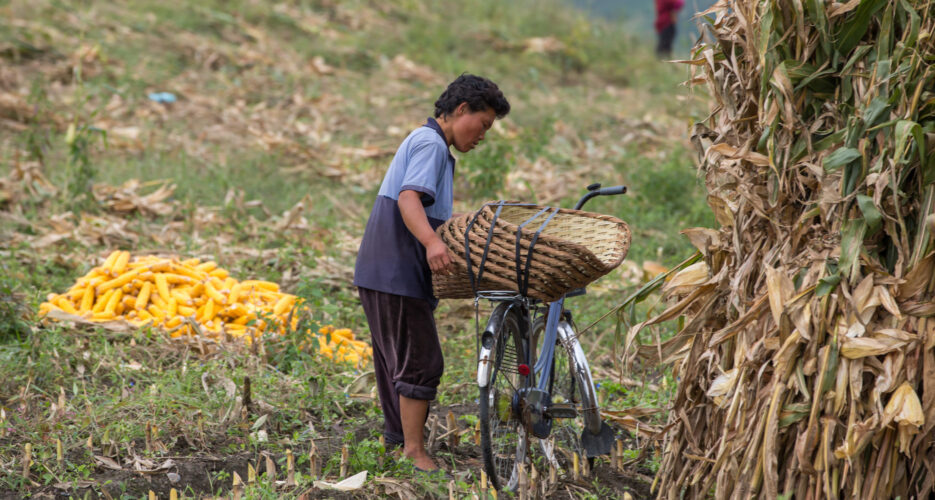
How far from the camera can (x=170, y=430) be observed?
3996 mm

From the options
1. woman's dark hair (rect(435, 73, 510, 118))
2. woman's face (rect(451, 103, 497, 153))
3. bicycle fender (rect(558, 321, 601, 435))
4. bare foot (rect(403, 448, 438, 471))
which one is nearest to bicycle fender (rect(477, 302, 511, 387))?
bicycle fender (rect(558, 321, 601, 435))

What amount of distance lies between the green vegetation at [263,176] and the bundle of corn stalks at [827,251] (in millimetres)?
477

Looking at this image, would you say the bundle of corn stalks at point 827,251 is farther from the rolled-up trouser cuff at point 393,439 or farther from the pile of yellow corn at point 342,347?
the pile of yellow corn at point 342,347

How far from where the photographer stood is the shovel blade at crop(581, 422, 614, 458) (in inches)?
150

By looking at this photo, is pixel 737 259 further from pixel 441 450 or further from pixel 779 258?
pixel 441 450

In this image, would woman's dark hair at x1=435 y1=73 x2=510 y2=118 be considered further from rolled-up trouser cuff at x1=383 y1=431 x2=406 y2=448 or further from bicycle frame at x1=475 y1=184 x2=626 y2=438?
rolled-up trouser cuff at x1=383 y1=431 x2=406 y2=448

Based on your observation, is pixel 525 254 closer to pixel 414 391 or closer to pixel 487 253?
pixel 487 253

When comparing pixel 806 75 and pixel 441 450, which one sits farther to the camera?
pixel 441 450

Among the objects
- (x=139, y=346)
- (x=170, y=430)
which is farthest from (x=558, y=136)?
(x=170, y=430)

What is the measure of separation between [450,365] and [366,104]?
6.55 metres

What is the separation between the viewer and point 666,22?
14812mm

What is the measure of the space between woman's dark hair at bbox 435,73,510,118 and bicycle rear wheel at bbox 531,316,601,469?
97 centimetres

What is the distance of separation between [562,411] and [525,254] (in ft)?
2.62

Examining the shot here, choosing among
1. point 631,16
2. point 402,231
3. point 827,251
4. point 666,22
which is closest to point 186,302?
point 402,231
